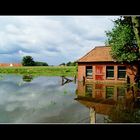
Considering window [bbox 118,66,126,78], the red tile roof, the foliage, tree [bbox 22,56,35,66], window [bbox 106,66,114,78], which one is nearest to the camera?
the foliage

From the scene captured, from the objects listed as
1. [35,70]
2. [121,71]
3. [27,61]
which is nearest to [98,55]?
[121,71]

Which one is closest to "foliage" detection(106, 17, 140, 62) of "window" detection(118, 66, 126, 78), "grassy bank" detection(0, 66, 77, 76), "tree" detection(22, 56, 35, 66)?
"window" detection(118, 66, 126, 78)

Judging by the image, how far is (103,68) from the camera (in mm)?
16719

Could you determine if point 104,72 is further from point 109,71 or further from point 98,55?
point 98,55

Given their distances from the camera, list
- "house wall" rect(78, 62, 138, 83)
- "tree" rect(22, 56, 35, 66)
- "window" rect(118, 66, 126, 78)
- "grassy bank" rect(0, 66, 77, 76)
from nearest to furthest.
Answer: "house wall" rect(78, 62, 138, 83) → "window" rect(118, 66, 126, 78) → "grassy bank" rect(0, 66, 77, 76) → "tree" rect(22, 56, 35, 66)

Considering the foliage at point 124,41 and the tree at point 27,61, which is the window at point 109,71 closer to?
the foliage at point 124,41

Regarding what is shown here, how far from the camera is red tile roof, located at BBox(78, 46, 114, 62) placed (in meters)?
16.8

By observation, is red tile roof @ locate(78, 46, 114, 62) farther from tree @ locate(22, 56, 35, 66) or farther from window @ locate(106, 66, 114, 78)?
tree @ locate(22, 56, 35, 66)

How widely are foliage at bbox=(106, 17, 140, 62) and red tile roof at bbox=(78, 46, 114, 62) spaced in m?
1.65

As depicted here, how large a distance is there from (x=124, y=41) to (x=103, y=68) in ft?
9.02

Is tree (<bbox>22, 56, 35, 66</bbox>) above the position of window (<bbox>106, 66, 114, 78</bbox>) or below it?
above
